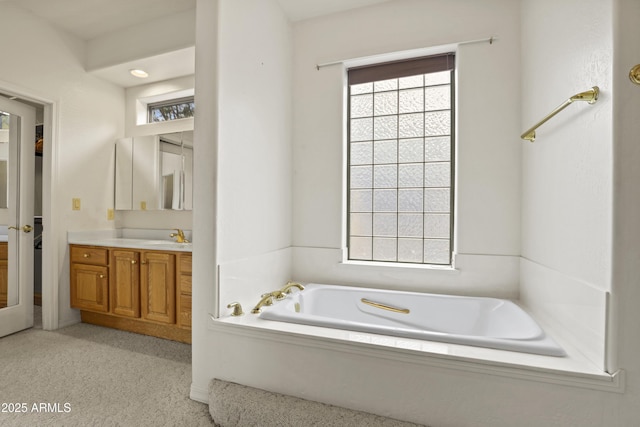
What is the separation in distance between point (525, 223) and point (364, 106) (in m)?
1.39

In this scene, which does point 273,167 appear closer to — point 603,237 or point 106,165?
point 603,237

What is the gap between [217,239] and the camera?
1.61 metres

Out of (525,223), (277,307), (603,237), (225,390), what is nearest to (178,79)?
(277,307)

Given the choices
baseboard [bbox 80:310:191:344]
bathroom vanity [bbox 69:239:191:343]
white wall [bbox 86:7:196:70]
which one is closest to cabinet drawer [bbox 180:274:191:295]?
bathroom vanity [bbox 69:239:191:343]

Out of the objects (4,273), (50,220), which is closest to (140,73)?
(50,220)

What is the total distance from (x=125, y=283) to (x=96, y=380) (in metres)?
0.84

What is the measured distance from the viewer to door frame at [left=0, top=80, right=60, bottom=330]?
2.58 meters

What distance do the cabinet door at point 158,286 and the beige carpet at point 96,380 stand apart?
24 centimetres

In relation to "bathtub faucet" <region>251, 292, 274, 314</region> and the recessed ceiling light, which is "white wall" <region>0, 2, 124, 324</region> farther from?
"bathtub faucet" <region>251, 292, 274, 314</region>

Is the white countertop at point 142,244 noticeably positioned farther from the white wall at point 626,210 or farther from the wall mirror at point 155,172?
the white wall at point 626,210

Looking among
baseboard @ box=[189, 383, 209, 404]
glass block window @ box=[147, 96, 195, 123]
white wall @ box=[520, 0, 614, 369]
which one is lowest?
baseboard @ box=[189, 383, 209, 404]

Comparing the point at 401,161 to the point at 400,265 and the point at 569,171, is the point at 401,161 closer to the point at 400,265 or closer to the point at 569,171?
the point at 400,265

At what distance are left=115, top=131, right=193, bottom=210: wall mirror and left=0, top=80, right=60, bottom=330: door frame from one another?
0.56 m

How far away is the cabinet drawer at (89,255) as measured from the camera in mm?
2596
